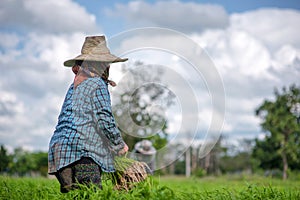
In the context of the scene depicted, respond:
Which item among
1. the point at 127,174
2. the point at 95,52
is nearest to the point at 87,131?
the point at 127,174

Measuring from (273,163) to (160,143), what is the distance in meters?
12.7

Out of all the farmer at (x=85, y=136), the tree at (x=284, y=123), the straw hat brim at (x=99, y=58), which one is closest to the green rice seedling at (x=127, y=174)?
the farmer at (x=85, y=136)

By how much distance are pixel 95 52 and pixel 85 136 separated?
0.92 meters

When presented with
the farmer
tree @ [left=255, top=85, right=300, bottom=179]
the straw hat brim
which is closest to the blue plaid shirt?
the farmer

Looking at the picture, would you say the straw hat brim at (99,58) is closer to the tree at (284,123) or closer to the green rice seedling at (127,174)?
the green rice seedling at (127,174)

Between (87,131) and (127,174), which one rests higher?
(87,131)

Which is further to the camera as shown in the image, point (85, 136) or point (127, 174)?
point (127, 174)

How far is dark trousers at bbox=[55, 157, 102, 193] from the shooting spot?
4.24 meters

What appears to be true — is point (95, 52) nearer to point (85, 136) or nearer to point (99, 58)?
point (99, 58)

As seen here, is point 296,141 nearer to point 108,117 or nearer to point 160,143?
point 160,143

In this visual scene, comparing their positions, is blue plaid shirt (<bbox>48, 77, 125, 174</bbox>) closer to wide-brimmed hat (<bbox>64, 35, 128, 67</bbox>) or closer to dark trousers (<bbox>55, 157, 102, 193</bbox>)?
dark trousers (<bbox>55, 157, 102, 193</bbox>)

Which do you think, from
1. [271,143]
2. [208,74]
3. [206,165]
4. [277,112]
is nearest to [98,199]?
[208,74]

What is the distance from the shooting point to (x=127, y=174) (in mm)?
4691

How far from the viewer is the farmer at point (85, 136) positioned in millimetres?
4246
